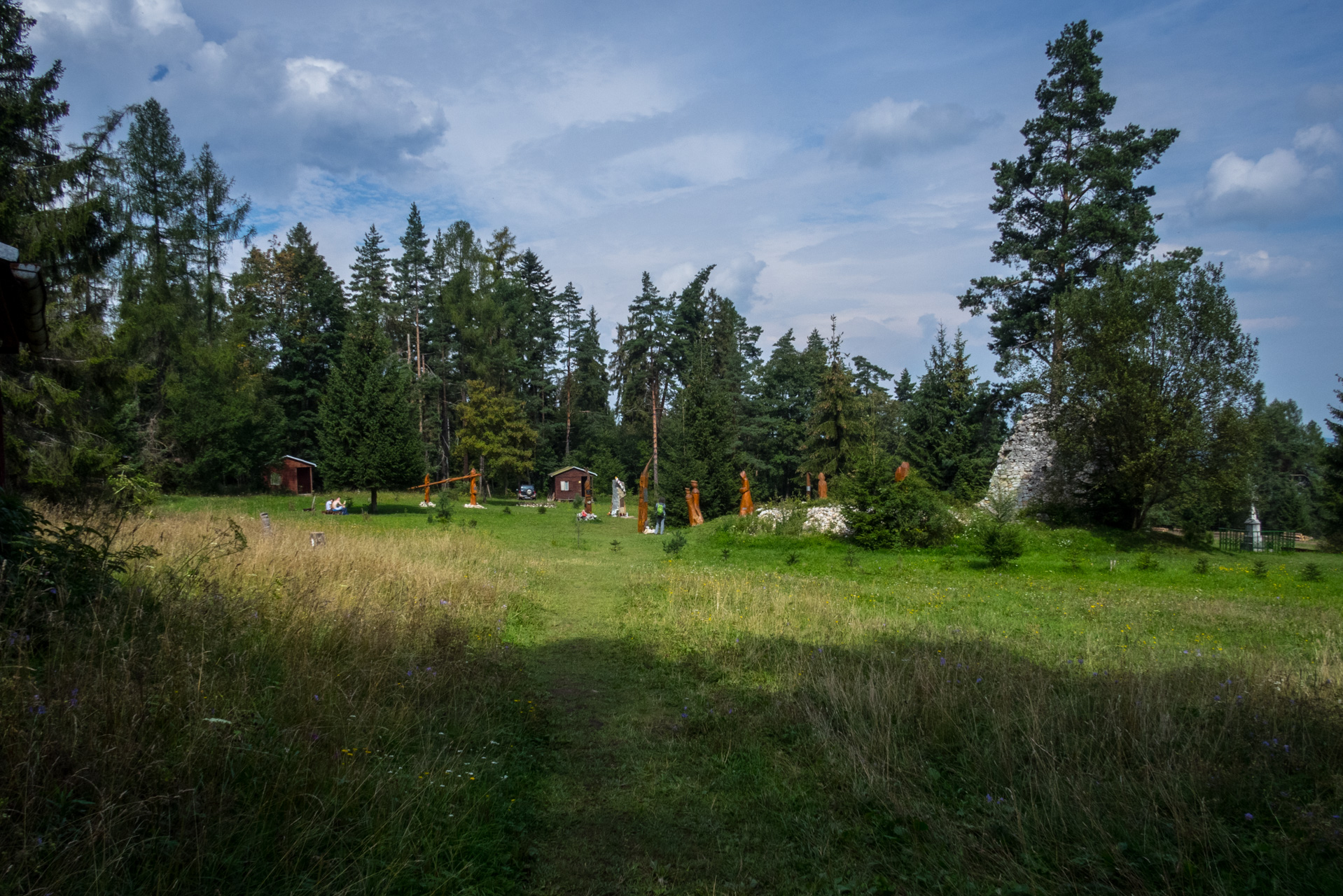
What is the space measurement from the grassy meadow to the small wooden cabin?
39.5 metres

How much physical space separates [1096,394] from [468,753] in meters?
25.3

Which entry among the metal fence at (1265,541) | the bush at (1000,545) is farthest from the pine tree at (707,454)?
the metal fence at (1265,541)

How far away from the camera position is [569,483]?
48.2m

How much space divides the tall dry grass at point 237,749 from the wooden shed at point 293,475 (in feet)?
126

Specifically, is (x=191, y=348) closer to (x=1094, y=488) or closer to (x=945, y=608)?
(x=945, y=608)

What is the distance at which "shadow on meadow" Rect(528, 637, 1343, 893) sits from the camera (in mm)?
3385

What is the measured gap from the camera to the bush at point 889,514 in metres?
18.4

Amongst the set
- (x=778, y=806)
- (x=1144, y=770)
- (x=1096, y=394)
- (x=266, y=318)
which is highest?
(x=266, y=318)

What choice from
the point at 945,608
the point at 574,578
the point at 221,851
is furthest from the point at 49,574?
the point at 945,608

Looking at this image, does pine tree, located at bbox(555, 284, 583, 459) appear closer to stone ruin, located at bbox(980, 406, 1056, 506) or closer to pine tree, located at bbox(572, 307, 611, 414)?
pine tree, located at bbox(572, 307, 611, 414)

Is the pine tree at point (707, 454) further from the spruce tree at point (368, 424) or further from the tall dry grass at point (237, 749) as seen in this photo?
the tall dry grass at point (237, 749)

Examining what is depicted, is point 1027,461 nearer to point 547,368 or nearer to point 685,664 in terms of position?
point 685,664

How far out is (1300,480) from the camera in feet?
194

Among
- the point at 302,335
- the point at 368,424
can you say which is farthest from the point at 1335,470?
the point at 302,335
